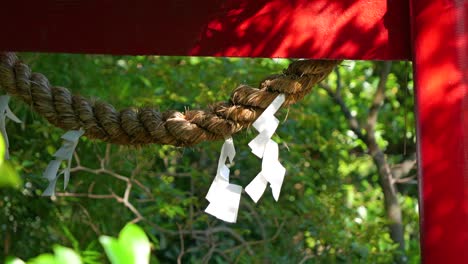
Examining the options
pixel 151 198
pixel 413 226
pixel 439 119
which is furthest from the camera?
pixel 413 226

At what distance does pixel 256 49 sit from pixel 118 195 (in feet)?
7.09

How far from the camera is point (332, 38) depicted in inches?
71.7

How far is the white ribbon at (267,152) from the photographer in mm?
1880

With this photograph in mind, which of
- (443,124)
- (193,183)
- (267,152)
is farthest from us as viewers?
(193,183)

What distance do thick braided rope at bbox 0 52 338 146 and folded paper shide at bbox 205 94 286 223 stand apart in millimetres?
26

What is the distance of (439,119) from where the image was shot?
1756mm

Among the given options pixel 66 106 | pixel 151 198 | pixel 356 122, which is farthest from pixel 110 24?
pixel 356 122

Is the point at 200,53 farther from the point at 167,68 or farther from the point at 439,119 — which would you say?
the point at 167,68

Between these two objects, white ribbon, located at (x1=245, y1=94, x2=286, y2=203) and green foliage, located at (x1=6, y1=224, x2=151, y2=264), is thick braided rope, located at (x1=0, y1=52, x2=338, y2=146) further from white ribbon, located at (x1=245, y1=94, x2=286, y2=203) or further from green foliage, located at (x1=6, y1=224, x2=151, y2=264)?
green foliage, located at (x1=6, y1=224, x2=151, y2=264)

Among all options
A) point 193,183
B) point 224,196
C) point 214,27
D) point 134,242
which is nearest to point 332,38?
point 214,27

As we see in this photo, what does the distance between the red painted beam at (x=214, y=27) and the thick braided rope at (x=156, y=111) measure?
8cm

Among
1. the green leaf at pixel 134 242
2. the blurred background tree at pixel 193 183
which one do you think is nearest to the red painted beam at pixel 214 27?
the green leaf at pixel 134 242

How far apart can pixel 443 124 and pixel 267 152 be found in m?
0.34

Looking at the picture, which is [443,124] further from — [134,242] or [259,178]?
[134,242]
